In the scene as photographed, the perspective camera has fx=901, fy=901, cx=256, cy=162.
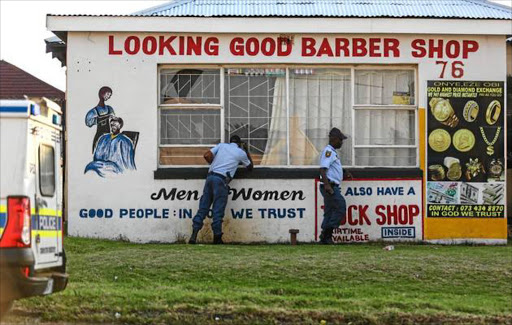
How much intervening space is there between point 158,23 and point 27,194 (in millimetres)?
7146

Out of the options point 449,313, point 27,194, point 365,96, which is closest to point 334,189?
point 365,96

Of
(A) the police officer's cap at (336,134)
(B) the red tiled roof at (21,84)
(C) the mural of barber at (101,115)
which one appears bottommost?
(A) the police officer's cap at (336,134)

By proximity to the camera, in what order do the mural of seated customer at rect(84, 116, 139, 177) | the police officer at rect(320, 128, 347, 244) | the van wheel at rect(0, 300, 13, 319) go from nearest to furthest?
the van wheel at rect(0, 300, 13, 319)
the police officer at rect(320, 128, 347, 244)
the mural of seated customer at rect(84, 116, 139, 177)

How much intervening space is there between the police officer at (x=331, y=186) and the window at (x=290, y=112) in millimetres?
663

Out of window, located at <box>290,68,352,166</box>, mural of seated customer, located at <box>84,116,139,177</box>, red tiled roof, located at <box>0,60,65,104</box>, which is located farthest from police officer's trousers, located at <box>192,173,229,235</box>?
red tiled roof, located at <box>0,60,65,104</box>

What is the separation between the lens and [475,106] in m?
14.6

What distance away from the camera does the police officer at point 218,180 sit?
13875mm

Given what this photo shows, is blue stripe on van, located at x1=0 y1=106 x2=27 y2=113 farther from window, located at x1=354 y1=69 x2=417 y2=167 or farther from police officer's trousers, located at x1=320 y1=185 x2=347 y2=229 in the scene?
window, located at x1=354 y1=69 x2=417 y2=167

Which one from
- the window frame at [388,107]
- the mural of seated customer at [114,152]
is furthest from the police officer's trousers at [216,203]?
the window frame at [388,107]

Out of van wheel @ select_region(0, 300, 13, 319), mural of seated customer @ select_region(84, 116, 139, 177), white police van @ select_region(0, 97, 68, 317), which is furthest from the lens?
mural of seated customer @ select_region(84, 116, 139, 177)

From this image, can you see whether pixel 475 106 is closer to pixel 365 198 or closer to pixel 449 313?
pixel 365 198

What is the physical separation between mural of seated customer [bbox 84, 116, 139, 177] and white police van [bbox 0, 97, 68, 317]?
597 centimetres

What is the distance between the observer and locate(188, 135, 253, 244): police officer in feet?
45.5

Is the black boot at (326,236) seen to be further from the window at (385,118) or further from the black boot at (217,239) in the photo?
the black boot at (217,239)
